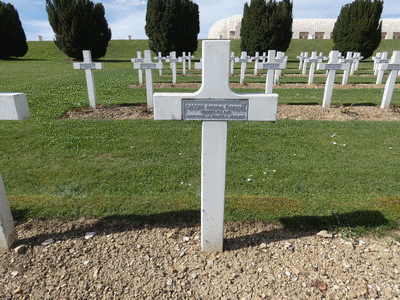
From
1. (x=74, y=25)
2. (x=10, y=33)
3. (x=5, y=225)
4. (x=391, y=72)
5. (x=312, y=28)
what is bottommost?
(x=5, y=225)

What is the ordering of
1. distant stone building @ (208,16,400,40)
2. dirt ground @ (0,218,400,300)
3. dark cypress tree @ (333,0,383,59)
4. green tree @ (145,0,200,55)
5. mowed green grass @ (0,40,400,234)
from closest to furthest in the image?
1. dirt ground @ (0,218,400,300)
2. mowed green grass @ (0,40,400,234)
3. dark cypress tree @ (333,0,383,59)
4. green tree @ (145,0,200,55)
5. distant stone building @ (208,16,400,40)

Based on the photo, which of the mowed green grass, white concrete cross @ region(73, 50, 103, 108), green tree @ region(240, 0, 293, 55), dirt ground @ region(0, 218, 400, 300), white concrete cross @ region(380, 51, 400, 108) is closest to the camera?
dirt ground @ region(0, 218, 400, 300)

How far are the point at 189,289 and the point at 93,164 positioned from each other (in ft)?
9.94

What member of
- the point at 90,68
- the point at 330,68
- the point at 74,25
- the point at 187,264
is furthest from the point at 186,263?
the point at 74,25

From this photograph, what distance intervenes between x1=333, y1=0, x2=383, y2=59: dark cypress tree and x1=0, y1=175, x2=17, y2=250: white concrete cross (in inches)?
1226

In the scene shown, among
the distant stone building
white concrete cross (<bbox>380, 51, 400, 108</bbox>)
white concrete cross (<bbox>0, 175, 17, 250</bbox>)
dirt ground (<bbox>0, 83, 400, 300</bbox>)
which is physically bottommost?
dirt ground (<bbox>0, 83, 400, 300</bbox>)

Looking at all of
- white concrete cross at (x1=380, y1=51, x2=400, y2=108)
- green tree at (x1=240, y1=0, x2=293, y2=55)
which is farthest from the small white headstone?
green tree at (x1=240, y1=0, x2=293, y2=55)

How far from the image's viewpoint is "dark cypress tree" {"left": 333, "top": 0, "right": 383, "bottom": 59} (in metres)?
25.1

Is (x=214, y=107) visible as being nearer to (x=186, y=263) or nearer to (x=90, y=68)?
(x=186, y=263)

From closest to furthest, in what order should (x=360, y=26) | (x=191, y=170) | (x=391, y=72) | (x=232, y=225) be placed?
(x=232, y=225) < (x=191, y=170) < (x=391, y=72) < (x=360, y=26)

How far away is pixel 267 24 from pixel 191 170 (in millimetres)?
27020

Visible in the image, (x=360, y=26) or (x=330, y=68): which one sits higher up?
(x=360, y=26)

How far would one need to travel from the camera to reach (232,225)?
2.94 metres

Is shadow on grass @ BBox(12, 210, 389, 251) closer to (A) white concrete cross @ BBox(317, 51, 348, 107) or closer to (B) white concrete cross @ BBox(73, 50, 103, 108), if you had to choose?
(B) white concrete cross @ BBox(73, 50, 103, 108)
